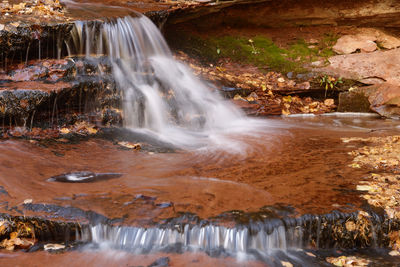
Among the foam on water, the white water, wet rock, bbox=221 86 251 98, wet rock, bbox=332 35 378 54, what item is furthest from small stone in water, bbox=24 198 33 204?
wet rock, bbox=332 35 378 54

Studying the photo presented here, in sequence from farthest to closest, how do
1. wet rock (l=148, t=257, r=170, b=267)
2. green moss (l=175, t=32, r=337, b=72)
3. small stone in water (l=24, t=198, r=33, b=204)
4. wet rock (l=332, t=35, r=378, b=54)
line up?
green moss (l=175, t=32, r=337, b=72), wet rock (l=332, t=35, r=378, b=54), small stone in water (l=24, t=198, r=33, b=204), wet rock (l=148, t=257, r=170, b=267)

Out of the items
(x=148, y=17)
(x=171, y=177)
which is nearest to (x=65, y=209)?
(x=171, y=177)

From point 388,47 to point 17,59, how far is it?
8.53 meters

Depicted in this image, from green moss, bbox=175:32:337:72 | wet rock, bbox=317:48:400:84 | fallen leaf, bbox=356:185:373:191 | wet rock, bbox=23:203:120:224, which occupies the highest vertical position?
green moss, bbox=175:32:337:72

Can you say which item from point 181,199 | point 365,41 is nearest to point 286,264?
point 181,199

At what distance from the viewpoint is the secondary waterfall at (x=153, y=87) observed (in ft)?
23.1

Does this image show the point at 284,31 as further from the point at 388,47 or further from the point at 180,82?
the point at 180,82

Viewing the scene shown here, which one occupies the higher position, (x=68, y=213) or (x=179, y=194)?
(x=179, y=194)

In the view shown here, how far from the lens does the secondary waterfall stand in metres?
7.05

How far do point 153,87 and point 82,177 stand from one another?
3187mm

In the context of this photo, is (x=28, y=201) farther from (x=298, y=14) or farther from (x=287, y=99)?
(x=298, y=14)

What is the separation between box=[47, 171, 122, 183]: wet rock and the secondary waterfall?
1878 millimetres

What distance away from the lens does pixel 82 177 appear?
4691 millimetres

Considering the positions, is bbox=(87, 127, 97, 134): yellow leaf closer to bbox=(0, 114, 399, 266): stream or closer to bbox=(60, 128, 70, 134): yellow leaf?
bbox=(60, 128, 70, 134): yellow leaf
